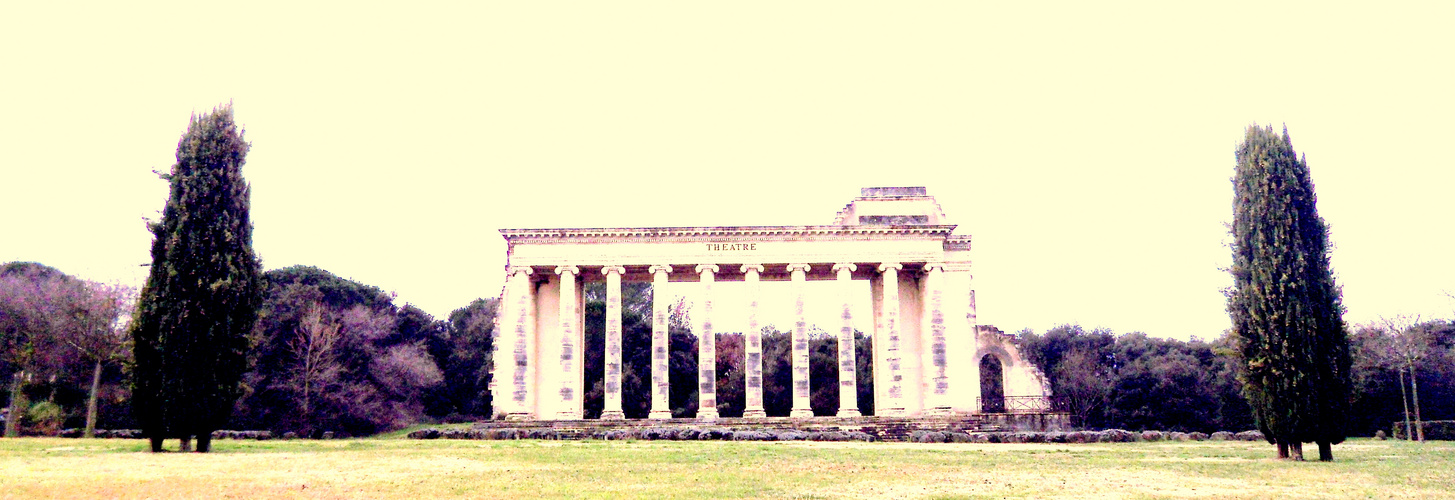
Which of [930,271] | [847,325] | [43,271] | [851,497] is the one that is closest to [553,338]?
[847,325]

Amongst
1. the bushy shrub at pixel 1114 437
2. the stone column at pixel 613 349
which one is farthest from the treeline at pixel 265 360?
the bushy shrub at pixel 1114 437

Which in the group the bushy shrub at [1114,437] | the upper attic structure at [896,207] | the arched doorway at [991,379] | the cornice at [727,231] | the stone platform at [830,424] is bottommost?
the bushy shrub at [1114,437]

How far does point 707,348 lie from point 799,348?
331 cm

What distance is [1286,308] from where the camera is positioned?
21.2m

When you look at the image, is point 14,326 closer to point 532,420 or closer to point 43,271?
point 43,271

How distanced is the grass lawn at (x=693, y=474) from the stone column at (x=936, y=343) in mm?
15207

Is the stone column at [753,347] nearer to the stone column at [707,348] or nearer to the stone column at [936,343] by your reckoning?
the stone column at [707,348]

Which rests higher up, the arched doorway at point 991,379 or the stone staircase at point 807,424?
the arched doorway at point 991,379

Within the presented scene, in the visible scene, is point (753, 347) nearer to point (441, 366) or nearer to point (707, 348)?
point (707, 348)

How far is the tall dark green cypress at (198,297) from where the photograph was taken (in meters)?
22.9

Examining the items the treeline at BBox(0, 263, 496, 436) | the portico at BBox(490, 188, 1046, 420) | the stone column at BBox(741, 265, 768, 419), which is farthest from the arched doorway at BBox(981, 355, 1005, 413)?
the treeline at BBox(0, 263, 496, 436)

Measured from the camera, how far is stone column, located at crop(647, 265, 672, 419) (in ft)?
127

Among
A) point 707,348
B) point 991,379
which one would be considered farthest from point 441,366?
point 991,379

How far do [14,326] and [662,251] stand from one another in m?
22.4
